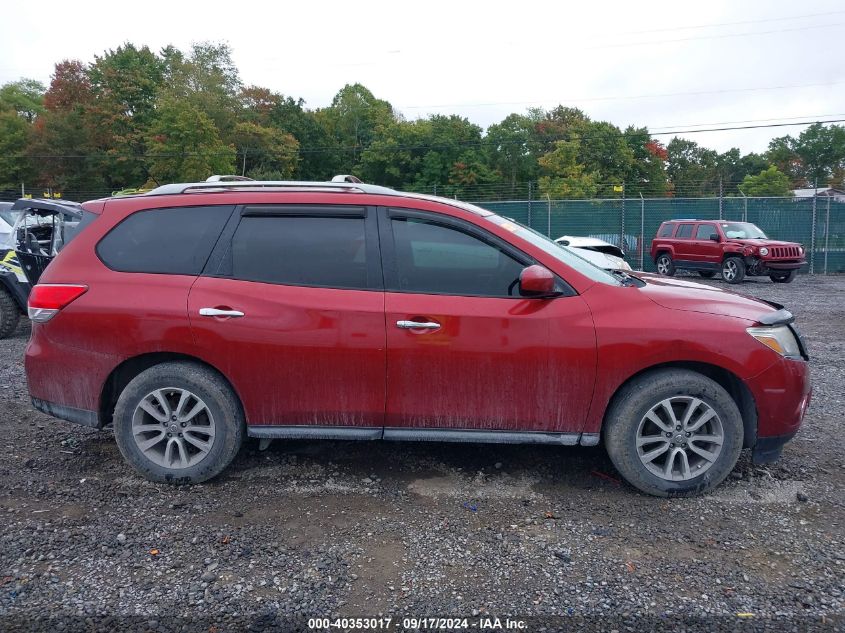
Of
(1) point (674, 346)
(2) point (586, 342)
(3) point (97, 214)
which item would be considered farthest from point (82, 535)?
(1) point (674, 346)

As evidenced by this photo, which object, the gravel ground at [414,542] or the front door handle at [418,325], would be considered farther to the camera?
the front door handle at [418,325]

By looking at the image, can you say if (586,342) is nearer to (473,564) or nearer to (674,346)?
(674,346)

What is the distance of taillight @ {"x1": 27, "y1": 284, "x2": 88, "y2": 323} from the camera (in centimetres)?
411

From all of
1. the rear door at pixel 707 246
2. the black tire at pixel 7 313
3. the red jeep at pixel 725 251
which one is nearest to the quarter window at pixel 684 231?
the red jeep at pixel 725 251

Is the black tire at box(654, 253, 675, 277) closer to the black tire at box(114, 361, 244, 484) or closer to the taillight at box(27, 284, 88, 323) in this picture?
the black tire at box(114, 361, 244, 484)

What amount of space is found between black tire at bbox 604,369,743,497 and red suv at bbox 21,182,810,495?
1 cm

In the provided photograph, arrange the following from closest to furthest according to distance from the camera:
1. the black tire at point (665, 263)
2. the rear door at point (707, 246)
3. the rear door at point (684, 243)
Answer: the rear door at point (707, 246) → the rear door at point (684, 243) → the black tire at point (665, 263)

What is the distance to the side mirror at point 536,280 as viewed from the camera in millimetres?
3807

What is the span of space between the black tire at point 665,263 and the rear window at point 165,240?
17731mm

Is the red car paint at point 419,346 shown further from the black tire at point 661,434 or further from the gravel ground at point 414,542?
the gravel ground at point 414,542

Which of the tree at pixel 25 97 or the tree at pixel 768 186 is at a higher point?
the tree at pixel 25 97

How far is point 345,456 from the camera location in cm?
464

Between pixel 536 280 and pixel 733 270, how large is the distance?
53.6ft

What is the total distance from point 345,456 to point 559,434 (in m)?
1.55
